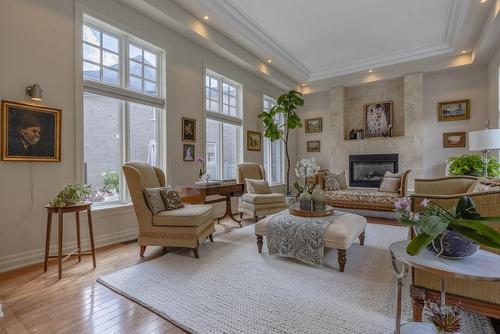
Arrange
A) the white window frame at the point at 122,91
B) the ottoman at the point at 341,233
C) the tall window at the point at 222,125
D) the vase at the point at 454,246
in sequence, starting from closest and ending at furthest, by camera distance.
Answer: the vase at the point at 454,246
the ottoman at the point at 341,233
the white window frame at the point at 122,91
the tall window at the point at 222,125

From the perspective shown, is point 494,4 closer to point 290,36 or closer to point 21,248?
point 290,36

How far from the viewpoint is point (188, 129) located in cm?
476

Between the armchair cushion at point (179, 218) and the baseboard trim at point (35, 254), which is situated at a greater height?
the armchair cushion at point (179, 218)

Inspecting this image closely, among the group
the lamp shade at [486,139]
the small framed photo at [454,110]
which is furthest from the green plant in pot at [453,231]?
the small framed photo at [454,110]

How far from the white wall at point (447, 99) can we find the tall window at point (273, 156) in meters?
3.79

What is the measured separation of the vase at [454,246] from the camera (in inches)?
47.1

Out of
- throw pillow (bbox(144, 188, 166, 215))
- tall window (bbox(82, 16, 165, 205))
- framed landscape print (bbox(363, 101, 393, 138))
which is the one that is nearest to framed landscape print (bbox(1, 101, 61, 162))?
tall window (bbox(82, 16, 165, 205))

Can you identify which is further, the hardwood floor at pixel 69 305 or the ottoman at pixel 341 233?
Answer: the ottoman at pixel 341 233

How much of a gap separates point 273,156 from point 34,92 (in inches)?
229

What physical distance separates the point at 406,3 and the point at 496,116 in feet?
10.4

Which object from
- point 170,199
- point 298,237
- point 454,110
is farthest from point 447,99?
point 170,199

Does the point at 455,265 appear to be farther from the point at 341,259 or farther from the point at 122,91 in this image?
the point at 122,91

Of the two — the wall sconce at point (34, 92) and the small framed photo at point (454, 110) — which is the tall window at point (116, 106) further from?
the small framed photo at point (454, 110)

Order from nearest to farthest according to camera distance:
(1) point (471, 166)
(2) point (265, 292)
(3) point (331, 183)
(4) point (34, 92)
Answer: (2) point (265, 292) → (4) point (34, 92) → (1) point (471, 166) → (3) point (331, 183)
